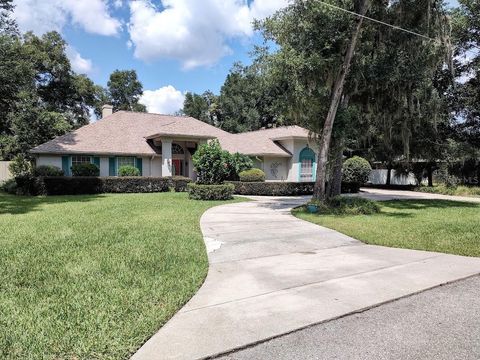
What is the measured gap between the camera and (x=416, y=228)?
936 centimetres

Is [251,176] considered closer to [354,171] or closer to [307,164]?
[307,164]

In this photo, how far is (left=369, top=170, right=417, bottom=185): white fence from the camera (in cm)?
2973

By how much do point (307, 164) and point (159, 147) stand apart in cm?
1074

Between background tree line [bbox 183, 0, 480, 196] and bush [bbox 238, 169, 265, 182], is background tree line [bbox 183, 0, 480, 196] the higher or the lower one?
the higher one

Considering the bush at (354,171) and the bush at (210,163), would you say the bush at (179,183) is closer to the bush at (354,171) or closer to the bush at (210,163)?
the bush at (210,163)

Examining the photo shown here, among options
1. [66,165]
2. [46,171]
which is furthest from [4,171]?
[46,171]

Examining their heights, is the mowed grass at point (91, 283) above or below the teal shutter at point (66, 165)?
below

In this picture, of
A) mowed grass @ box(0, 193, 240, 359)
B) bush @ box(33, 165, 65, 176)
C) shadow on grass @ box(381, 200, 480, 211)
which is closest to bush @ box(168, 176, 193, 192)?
bush @ box(33, 165, 65, 176)

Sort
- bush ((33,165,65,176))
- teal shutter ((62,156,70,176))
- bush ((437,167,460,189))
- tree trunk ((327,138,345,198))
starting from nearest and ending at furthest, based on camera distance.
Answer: tree trunk ((327,138,345,198))
bush ((33,165,65,176))
teal shutter ((62,156,70,176))
bush ((437,167,460,189))

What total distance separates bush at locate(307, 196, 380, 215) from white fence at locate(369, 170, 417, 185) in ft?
61.1

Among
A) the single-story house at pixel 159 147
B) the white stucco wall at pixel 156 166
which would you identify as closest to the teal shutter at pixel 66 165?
the single-story house at pixel 159 147

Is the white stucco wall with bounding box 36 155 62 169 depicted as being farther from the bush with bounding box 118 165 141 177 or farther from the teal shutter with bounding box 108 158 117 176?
the bush with bounding box 118 165 141 177

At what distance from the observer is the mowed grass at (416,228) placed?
7.56 metres

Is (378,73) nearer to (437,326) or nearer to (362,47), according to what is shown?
(362,47)
